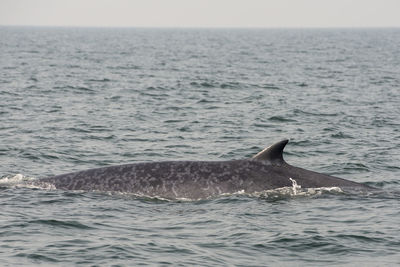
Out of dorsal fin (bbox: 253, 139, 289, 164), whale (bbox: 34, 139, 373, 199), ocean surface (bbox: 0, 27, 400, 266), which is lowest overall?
ocean surface (bbox: 0, 27, 400, 266)

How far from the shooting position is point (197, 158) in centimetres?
2584

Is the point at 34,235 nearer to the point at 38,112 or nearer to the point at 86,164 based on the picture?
the point at 86,164

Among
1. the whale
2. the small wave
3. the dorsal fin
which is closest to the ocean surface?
the small wave

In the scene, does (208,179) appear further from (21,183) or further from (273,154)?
(21,183)

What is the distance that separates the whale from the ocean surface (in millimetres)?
283

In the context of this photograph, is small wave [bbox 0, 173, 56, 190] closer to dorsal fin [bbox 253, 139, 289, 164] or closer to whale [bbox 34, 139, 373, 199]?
whale [bbox 34, 139, 373, 199]

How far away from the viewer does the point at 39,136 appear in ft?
97.8

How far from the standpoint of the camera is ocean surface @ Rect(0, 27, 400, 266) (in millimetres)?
14984

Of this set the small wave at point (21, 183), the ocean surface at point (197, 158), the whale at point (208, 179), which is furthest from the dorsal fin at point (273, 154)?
the small wave at point (21, 183)

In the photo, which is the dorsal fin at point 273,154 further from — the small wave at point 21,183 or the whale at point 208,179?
the small wave at point 21,183

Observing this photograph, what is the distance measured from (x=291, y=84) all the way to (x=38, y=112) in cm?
2360

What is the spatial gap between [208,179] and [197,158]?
7.17 meters

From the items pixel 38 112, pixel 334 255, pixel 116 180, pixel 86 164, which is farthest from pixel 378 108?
pixel 334 255

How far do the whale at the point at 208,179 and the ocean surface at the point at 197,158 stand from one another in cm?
28
